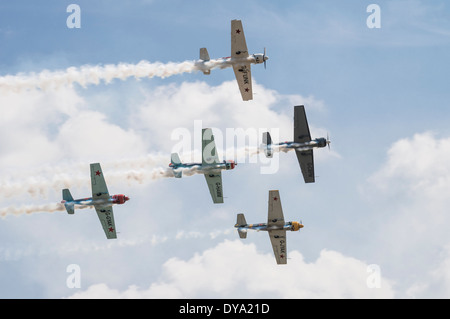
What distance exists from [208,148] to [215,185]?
3395 millimetres

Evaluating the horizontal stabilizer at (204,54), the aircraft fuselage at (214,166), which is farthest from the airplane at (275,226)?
the horizontal stabilizer at (204,54)

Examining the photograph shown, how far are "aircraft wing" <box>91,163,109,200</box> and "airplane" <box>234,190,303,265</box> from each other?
12.1m

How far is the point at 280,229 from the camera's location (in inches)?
2501

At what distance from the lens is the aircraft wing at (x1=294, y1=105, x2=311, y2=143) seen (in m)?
61.0

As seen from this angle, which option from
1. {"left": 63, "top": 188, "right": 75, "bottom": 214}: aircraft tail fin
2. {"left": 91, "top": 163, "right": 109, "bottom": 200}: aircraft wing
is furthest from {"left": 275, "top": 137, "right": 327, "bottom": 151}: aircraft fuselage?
{"left": 63, "top": 188, "right": 75, "bottom": 214}: aircraft tail fin

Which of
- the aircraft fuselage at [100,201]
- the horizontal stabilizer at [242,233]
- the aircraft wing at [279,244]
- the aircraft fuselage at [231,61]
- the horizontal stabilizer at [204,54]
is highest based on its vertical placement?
the horizontal stabilizer at [204,54]

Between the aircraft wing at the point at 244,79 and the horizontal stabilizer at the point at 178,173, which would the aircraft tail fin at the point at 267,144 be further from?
the horizontal stabilizer at the point at 178,173

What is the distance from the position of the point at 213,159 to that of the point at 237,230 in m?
7.47

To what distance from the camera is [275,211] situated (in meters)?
62.6

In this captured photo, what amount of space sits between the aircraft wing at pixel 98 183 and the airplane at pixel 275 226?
39.7 feet

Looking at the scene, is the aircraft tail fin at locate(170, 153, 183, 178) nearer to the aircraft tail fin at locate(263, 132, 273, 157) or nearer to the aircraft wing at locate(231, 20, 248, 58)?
the aircraft tail fin at locate(263, 132, 273, 157)

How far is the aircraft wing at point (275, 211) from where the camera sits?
204 feet

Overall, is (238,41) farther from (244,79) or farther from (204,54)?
(244,79)
